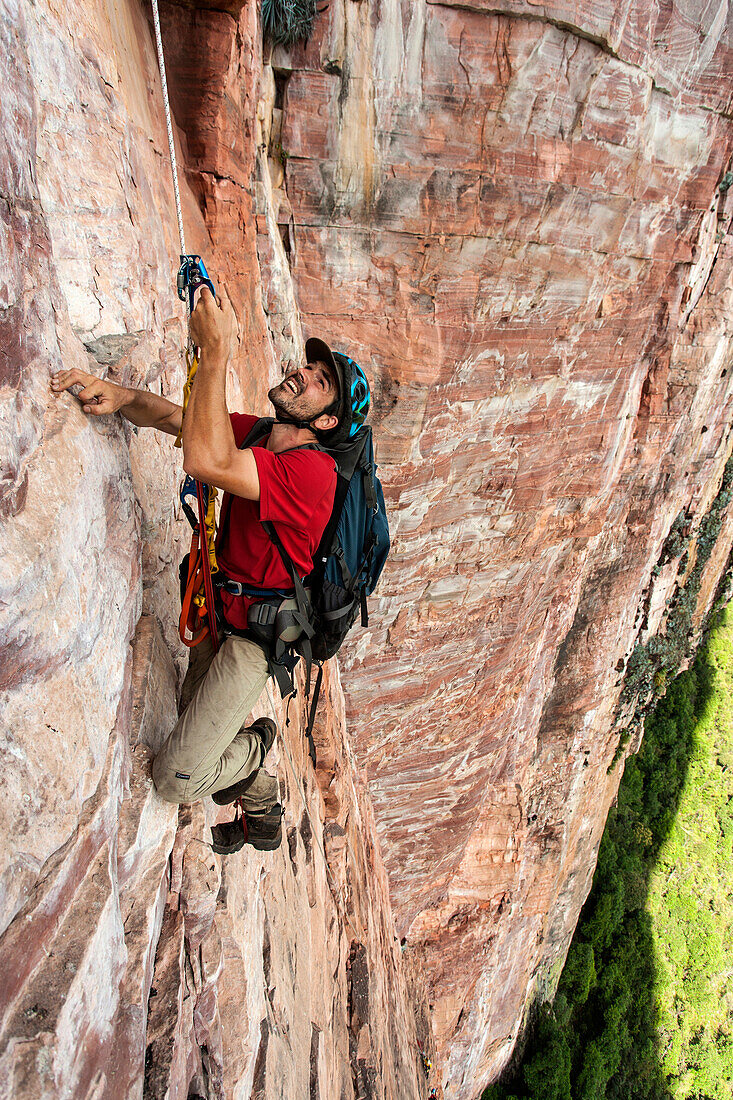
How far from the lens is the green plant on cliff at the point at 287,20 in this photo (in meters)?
5.82

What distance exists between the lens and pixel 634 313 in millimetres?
8961

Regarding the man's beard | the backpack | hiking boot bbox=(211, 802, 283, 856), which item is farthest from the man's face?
hiking boot bbox=(211, 802, 283, 856)

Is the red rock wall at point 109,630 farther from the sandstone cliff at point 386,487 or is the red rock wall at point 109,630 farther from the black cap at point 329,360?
the black cap at point 329,360

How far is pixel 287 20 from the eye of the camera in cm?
587

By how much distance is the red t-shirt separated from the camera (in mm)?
2420

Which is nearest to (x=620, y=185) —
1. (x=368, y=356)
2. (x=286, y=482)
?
(x=368, y=356)

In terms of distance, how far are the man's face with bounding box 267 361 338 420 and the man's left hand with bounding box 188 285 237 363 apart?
1.79ft

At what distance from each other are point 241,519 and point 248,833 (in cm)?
175

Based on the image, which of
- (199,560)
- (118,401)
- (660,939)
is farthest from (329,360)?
(660,939)

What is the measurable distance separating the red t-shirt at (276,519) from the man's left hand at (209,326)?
39 centimetres

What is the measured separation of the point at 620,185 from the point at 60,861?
29.0 feet

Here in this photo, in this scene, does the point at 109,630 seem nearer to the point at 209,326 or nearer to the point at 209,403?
the point at 209,403

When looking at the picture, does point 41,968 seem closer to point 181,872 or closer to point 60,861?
point 60,861

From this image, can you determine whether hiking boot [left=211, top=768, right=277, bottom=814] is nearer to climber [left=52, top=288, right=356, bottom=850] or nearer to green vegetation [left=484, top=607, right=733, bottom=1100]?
climber [left=52, top=288, right=356, bottom=850]
